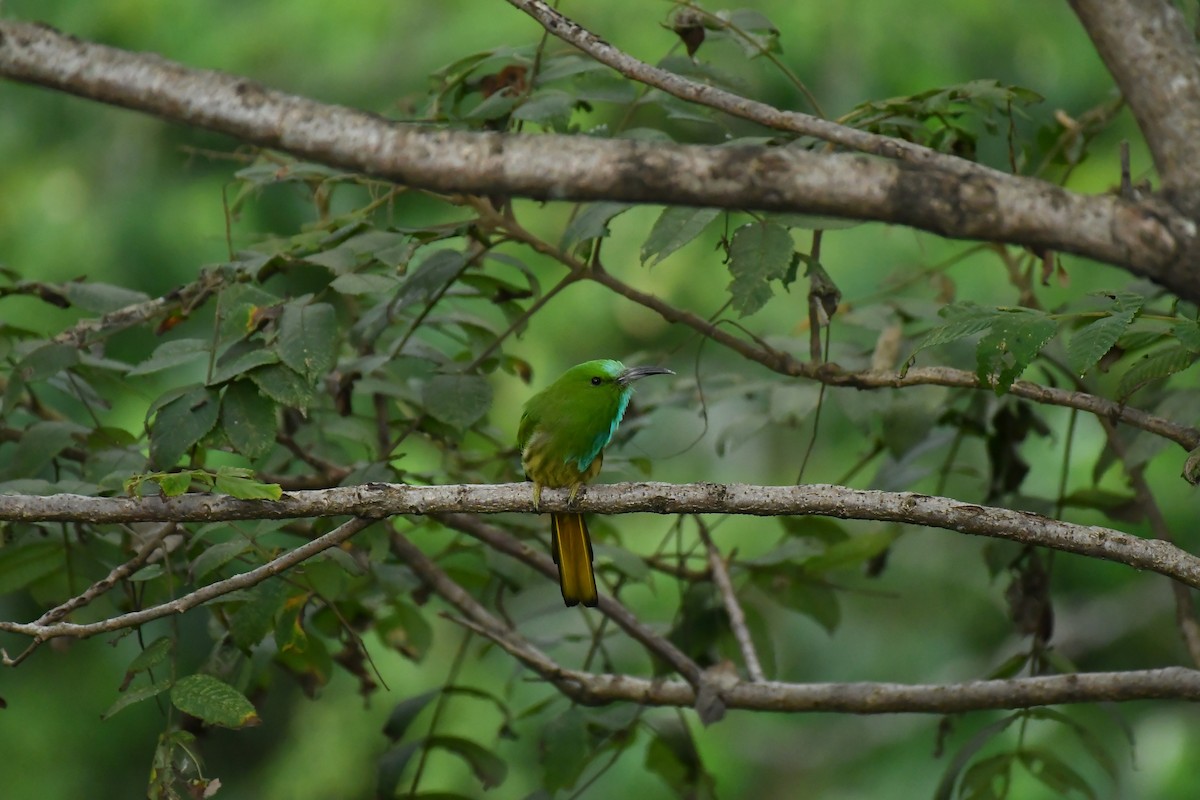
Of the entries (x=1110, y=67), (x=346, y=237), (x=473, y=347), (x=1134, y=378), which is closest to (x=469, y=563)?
(x=473, y=347)

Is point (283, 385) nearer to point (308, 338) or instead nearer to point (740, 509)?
point (308, 338)

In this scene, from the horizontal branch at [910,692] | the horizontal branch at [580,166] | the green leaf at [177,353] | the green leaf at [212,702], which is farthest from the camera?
the green leaf at [177,353]

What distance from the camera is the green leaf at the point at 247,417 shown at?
2.19 meters

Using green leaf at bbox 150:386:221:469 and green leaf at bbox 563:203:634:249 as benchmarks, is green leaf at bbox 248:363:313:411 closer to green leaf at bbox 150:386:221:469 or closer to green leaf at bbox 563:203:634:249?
green leaf at bbox 150:386:221:469

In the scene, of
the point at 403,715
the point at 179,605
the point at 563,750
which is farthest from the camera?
the point at 403,715

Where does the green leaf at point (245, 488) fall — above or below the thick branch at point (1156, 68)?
below

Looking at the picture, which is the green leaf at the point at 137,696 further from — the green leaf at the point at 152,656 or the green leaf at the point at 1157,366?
the green leaf at the point at 1157,366

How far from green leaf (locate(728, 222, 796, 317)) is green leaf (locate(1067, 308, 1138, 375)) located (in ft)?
1.56

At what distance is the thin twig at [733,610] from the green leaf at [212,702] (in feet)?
3.52

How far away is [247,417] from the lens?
2.21m

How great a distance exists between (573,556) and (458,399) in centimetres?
38

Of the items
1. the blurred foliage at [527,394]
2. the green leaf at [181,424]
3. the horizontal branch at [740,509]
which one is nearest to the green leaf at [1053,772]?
the blurred foliage at [527,394]

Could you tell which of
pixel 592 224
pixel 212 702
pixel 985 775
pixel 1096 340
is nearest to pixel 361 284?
pixel 592 224

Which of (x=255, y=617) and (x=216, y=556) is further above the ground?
(x=216, y=556)
